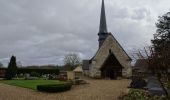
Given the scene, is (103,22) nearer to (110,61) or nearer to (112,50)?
(112,50)

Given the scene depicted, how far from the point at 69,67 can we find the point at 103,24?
3450 centimetres

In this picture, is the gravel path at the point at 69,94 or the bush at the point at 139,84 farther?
the bush at the point at 139,84

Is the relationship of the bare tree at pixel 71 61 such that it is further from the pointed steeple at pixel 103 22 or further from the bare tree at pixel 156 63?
the bare tree at pixel 156 63

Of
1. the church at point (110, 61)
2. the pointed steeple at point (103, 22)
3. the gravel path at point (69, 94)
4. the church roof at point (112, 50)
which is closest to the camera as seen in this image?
the gravel path at point (69, 94)

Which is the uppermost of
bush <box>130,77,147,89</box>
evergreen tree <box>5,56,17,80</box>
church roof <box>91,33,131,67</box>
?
church roof <box>91,33,131,67</box>

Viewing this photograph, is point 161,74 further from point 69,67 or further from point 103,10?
point 69,67

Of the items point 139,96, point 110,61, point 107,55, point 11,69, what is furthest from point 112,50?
point 139,96

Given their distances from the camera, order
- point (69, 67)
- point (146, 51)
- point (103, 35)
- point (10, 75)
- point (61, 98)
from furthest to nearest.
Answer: point (69, 67)
point (103, 35)
point (10, 75)
point (61, 98)
point (146, 51)

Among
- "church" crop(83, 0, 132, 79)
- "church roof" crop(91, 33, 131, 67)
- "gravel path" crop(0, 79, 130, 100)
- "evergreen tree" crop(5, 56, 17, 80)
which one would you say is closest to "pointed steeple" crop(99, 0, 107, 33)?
"church" crop(83, 0, 132, 79)

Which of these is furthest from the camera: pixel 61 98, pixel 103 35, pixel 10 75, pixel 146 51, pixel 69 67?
pixel 69 67

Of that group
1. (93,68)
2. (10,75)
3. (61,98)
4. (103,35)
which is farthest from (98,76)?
(61,98)

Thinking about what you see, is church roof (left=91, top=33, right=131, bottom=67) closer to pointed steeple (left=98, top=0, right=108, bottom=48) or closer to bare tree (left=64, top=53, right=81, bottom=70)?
pointed steeple (left=98, top=0, right=108, bottom=48)

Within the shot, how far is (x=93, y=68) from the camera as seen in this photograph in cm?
5306

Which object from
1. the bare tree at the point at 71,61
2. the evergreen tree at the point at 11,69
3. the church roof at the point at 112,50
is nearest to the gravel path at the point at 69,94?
the evergreen tree at the point at 11,69
